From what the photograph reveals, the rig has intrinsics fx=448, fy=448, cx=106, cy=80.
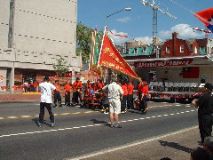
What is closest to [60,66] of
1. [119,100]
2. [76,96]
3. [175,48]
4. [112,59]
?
[76,96]

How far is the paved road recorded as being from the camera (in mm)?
10344

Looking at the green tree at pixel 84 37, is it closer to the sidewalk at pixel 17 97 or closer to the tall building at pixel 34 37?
the tall building at pixel 34 37

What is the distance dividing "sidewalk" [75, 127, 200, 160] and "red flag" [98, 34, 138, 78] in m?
7.14

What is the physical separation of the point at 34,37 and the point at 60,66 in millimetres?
5243

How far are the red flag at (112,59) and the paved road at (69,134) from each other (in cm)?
237

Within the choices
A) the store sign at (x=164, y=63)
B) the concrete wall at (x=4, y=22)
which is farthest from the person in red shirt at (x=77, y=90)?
the concrete wall at (x=4, y=22)

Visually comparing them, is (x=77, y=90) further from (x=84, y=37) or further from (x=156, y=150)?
(x=84, y=37)

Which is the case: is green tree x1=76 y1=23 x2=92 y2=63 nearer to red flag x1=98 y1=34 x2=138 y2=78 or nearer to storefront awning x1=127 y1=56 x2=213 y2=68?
storefront awning x1=127 y1=56 x2=213 y2=68

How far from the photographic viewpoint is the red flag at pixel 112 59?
19.8m

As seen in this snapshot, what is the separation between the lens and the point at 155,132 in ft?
48.2

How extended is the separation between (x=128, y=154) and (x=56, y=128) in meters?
5.10

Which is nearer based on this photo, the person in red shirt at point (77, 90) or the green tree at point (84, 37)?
the person in red shirt at point (77, 90)

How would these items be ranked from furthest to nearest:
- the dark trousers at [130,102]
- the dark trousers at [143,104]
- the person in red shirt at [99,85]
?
the dark trousers at [130,102] < the person in red shirt at [99,85] < the dark trousers at [143,104]

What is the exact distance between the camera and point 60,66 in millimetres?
50531
